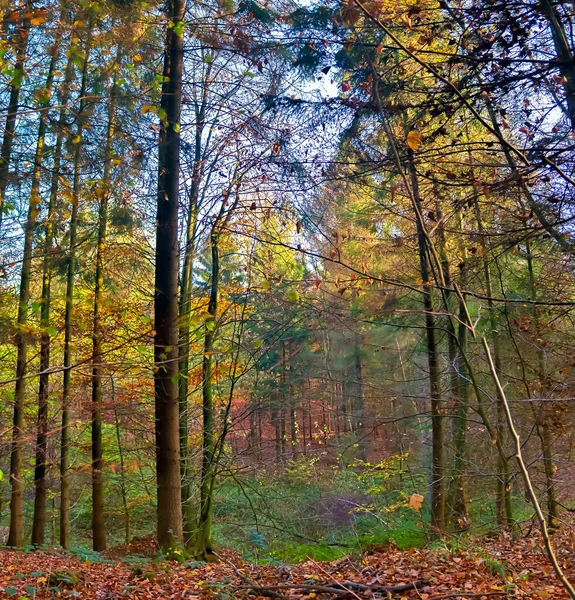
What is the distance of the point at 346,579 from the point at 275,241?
3806 millimetres

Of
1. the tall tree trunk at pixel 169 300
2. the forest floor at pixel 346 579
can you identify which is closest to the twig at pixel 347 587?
the forest floor at pixel 346 579

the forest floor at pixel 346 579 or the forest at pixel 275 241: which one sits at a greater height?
the forest at pixel 275 241

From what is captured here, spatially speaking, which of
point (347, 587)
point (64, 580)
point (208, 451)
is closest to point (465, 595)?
point (347, 587)

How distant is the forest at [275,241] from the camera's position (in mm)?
3754

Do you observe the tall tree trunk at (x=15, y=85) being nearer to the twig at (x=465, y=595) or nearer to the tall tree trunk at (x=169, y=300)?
the tall tree trunk at (x=169, y=300)

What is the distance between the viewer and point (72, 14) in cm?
532

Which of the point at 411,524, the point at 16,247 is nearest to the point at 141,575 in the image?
the point at 16,247

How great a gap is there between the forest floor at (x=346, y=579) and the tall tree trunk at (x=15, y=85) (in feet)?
10.5

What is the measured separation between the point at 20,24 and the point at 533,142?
5.09 metres

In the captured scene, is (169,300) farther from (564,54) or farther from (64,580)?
(564,54)

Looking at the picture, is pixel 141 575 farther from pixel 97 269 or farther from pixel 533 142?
pixel 97 269

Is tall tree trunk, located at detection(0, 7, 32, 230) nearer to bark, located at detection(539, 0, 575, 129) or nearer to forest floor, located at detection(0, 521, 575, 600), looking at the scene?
forest floor, located at detection(0, 521, 575, 600)

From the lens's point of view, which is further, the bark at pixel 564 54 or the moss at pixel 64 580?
the moss at pixel 64 580

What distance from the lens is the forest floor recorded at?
312 cm
